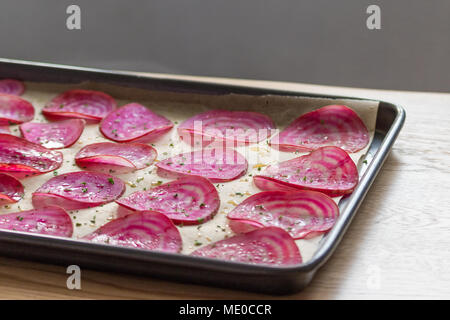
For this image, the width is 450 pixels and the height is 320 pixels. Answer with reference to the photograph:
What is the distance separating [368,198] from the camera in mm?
1461

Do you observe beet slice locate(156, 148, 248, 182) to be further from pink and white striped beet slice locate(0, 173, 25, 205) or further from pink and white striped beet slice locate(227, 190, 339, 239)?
pink and white striped beet slice locate(0, 173, 25, 205)

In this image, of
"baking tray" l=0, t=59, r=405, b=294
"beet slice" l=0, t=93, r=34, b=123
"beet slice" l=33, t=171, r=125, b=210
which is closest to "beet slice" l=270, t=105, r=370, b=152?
"baking tray" l=0, t=59, r=405, b=294

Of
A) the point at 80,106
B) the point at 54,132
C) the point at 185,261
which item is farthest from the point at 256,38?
the point at 185,261

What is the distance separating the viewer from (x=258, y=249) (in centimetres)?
121

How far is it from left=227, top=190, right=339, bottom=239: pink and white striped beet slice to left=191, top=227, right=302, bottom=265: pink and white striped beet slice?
0.16 feet

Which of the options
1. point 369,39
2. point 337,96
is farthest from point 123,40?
point 337,96

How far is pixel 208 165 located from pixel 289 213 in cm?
29

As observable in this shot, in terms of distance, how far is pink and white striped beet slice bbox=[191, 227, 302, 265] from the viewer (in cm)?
118

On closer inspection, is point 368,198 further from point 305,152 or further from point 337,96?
point 337,96

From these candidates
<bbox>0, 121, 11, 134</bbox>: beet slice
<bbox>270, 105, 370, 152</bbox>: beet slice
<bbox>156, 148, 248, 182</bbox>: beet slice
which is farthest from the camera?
<bbox>0, 121, 11, 134</bbox>: beet slice

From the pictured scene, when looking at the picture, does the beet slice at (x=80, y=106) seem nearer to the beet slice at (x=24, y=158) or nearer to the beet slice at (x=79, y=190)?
the beet slice at (x=24, y=158)

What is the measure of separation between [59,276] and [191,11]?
6.60 feet

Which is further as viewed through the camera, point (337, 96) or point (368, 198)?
point (337, 96)

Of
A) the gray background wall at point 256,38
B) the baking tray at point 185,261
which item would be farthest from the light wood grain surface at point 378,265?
the gray background wall at point 256,38
